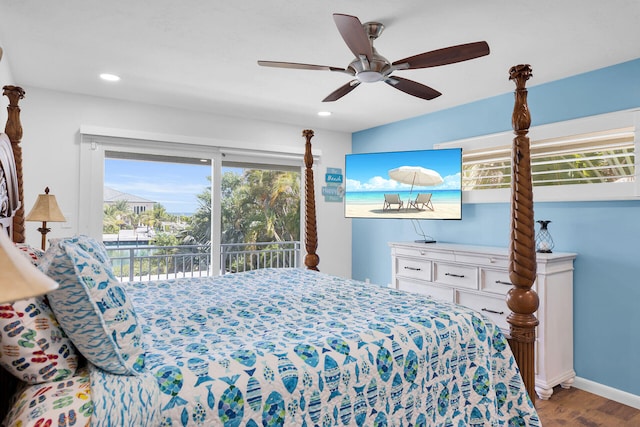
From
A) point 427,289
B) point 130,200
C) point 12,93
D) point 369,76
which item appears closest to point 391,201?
point 427,289

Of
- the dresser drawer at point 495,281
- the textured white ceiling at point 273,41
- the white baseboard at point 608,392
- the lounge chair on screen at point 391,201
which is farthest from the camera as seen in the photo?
the lounge chair on screen at point 391,201

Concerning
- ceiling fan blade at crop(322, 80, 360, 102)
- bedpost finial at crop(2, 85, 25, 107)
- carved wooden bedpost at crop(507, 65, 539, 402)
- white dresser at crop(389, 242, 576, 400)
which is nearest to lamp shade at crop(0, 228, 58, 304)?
carved wooden bedpost at crop(507, 65, 539, 402)

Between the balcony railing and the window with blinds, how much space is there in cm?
262

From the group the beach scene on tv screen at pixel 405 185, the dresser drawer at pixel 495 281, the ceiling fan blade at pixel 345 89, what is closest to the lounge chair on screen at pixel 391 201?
the beach scene on tv screen at pixel 405 185

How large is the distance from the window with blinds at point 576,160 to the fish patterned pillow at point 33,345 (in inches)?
138

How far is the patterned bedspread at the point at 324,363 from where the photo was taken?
1.18 metres

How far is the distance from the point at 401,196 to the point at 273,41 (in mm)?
2204

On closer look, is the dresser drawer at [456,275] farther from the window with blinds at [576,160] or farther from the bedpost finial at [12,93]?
the bedpost finial at [12,93]

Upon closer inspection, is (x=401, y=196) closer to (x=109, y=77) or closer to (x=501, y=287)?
(x=501, y=287)

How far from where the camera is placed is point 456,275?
346cm

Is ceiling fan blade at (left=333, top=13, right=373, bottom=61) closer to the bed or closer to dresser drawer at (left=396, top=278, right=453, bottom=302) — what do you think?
the bed

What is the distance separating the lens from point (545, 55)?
2729 mm

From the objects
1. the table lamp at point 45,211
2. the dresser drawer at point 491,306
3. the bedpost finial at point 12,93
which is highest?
the bedpost finial at point 12,93

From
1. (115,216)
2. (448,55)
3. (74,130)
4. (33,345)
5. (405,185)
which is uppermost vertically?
(448,55)
